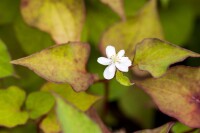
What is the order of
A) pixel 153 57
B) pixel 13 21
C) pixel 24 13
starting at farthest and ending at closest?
pixel 13 21 < pixel 24 13 < pixel 153 57

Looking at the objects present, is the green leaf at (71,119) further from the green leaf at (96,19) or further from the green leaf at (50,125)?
the green leaf at (96,19)

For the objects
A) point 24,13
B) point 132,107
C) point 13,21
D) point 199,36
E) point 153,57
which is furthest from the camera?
point 199,36

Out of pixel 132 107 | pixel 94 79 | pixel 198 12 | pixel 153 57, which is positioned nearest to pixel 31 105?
pixel 94 79

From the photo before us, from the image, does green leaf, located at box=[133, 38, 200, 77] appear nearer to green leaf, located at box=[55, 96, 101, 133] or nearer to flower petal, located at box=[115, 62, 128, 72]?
flower petal, located at box=[115, 62, 128, 72]

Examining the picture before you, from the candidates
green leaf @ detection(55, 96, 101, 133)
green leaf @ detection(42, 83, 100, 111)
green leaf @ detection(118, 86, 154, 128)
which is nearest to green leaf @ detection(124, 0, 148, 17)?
green leaf @ detection(118, 86, 154, 128)

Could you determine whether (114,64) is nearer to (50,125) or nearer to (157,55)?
(157,55)

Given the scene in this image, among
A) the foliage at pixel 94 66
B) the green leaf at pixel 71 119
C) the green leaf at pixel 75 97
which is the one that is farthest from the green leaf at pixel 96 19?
the green leaf at pixel 71 119

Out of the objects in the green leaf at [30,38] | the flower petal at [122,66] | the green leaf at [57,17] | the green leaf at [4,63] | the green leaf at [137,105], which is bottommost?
the green leaf at [137,105]

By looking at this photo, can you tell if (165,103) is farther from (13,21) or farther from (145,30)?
(13,21)
